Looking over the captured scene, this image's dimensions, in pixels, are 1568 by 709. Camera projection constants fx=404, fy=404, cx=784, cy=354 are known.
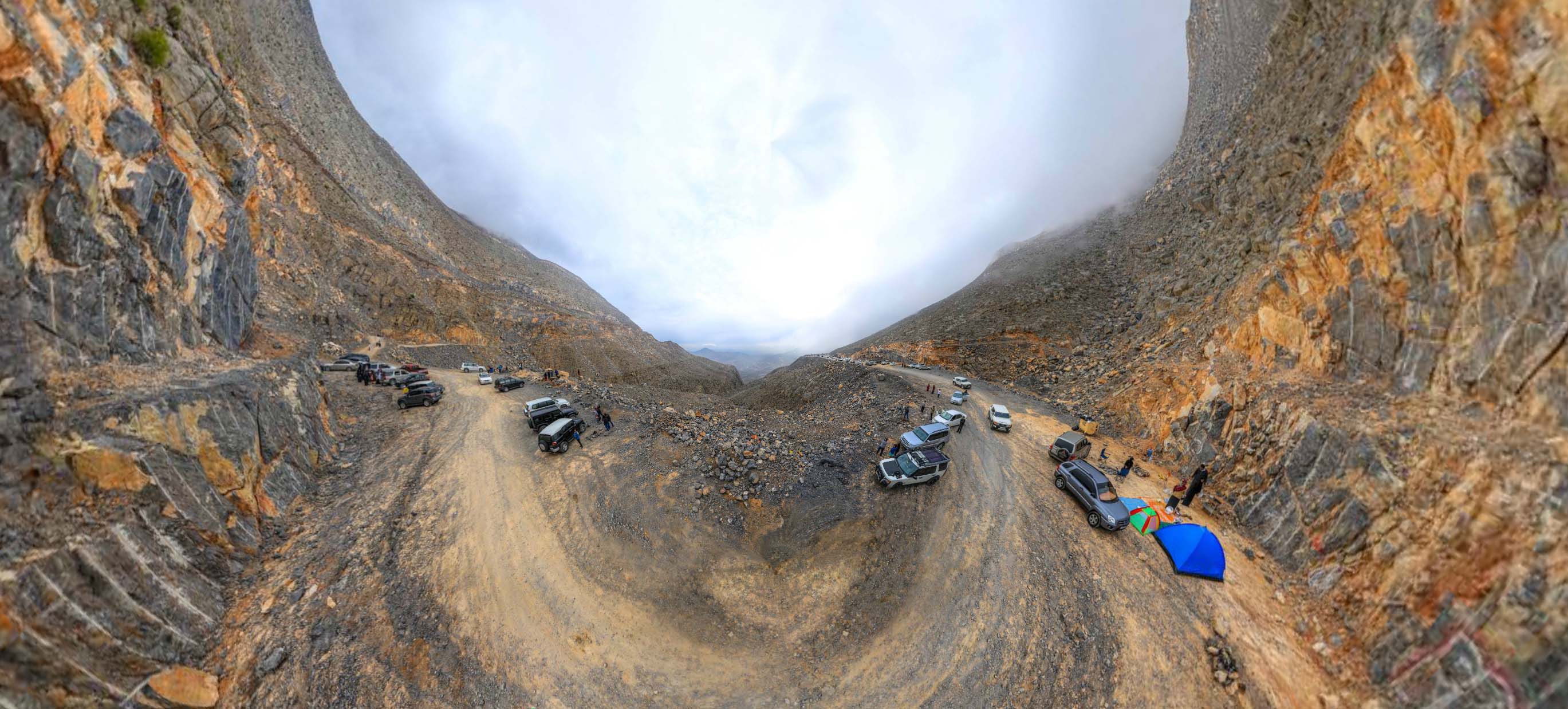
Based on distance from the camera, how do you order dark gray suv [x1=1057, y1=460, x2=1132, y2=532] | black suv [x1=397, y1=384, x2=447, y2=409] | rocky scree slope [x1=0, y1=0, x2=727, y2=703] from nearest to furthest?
rocky scree slope [x1=0, y1=0, x2=727, y2=703] → dark gray suv [x1=1057, y1=460, x2=1132, y2=532] → black suv [x1=397, y1=384, x2=447, y2=409]

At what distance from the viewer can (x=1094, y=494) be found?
565 inches

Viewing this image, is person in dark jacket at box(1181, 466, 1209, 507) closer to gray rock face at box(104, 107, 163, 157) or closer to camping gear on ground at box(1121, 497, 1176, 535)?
camping gear on ground at box(1121, 497, 1176, 535)

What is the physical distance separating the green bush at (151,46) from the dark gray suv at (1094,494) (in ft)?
125

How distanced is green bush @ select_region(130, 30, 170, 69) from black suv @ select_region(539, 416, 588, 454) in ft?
64.8

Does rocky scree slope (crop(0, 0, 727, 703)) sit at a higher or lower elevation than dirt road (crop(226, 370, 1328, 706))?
higher

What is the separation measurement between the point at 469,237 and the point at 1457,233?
96216 millimetres

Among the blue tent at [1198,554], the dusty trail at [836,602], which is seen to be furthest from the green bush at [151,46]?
the blue tent at [1198,554]

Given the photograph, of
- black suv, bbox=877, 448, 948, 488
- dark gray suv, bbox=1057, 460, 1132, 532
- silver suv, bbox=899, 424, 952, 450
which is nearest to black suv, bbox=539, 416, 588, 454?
black suv, bbox=877, 448, 948, 488

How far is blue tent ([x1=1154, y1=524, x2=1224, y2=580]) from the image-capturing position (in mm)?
11484

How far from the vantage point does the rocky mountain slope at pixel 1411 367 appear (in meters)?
8.20

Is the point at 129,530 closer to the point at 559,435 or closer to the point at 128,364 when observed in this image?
the point at 128,364

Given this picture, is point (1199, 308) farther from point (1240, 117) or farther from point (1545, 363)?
point (1240, 117)

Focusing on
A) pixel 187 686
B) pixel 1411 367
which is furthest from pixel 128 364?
pixel 1411 367

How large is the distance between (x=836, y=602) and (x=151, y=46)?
3191 centimetres
